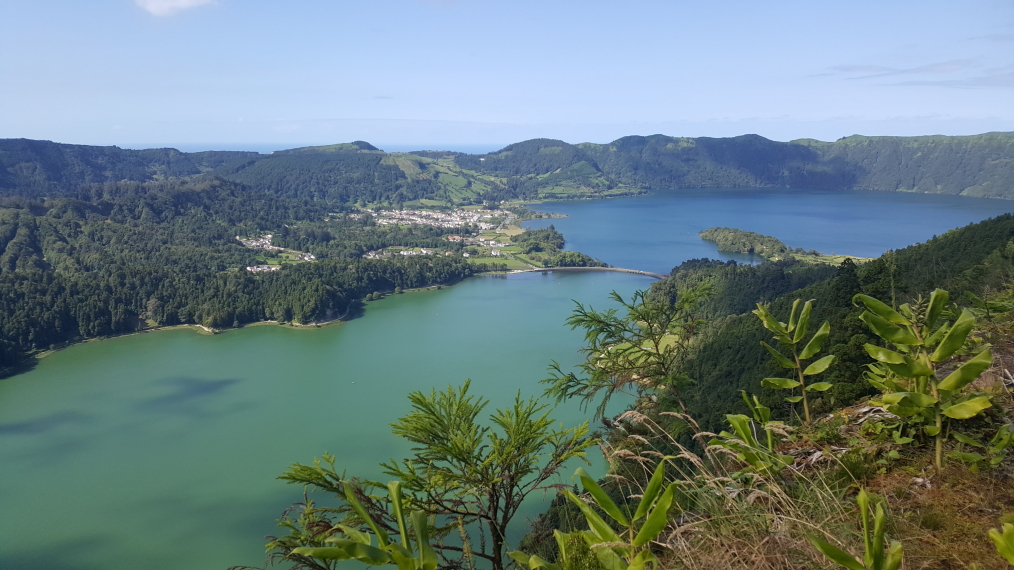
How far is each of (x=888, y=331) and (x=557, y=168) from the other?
141562 mm

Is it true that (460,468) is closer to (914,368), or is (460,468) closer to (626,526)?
(626,526)

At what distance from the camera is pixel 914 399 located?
5.43 ft

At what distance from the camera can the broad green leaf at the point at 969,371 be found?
→ 1413mm

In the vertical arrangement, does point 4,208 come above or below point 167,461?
above

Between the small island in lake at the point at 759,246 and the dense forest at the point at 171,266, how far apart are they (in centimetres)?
2687

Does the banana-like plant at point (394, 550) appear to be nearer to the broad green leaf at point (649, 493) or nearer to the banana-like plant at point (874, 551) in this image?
the broad green leaf at point (649, 493)

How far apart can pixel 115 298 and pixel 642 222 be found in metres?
63.4

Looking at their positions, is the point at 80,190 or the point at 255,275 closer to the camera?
the point at 255,275

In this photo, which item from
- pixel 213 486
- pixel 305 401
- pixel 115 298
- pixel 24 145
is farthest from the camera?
pixel 24 145

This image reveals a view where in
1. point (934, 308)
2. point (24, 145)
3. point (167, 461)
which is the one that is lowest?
point (167, 461)

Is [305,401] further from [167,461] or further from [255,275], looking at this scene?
[255,275]

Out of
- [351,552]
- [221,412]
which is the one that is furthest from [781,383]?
[221,412]

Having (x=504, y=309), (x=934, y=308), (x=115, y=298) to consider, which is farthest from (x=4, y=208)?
(x=934, y=308)

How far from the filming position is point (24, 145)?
97.3 meters
